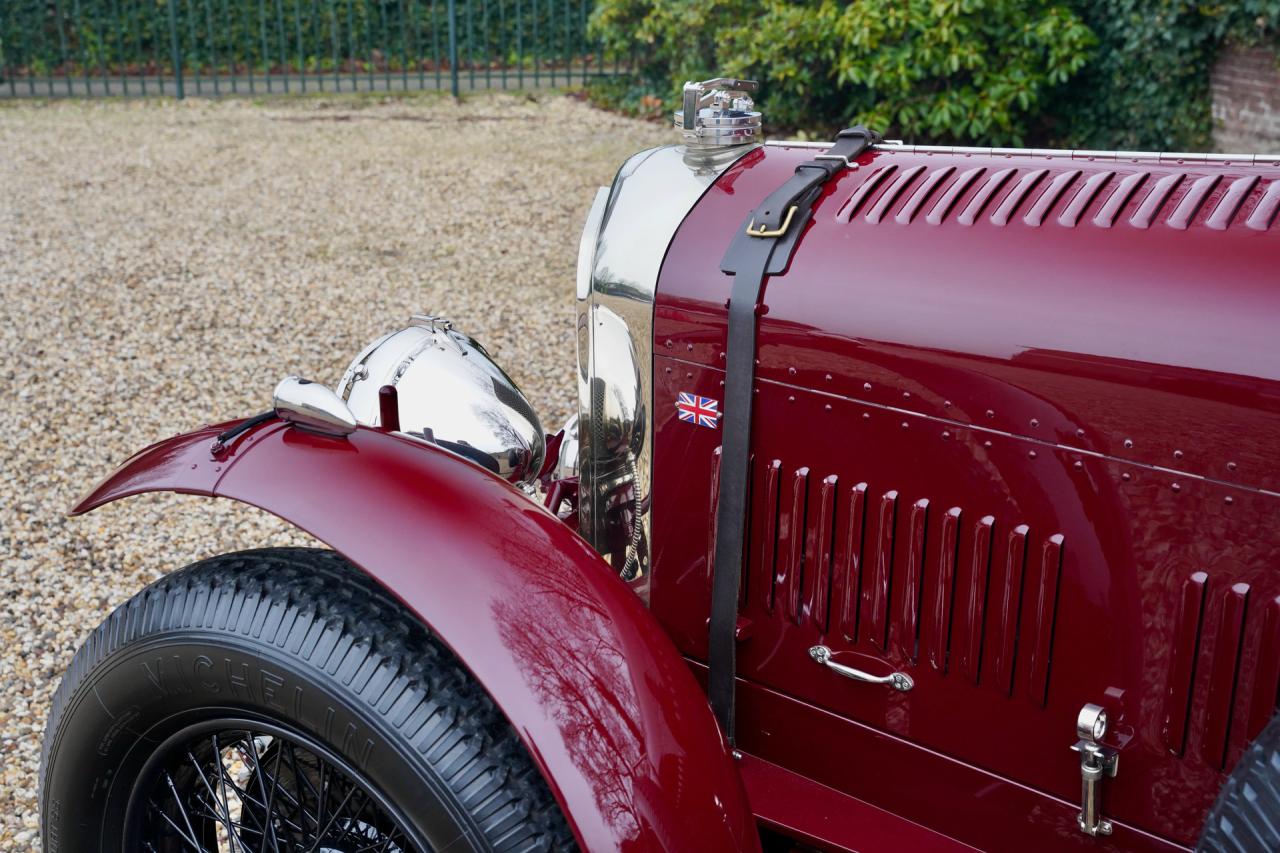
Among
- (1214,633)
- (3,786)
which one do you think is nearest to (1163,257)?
(1214,633)

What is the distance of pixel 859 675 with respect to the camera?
1.67 metres

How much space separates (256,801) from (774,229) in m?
1.16

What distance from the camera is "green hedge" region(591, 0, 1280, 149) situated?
772 cm

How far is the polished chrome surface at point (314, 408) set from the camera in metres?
1.66

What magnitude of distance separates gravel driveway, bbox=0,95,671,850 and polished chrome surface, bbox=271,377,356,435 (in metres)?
1.41

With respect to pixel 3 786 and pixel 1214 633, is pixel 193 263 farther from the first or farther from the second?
pixel 1214 633

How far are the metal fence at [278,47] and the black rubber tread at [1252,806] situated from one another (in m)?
11.5

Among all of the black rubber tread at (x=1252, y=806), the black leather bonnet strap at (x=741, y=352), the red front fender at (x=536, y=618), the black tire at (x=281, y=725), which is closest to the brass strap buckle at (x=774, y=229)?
the black leather bonnet strap at (x=741, y=352)

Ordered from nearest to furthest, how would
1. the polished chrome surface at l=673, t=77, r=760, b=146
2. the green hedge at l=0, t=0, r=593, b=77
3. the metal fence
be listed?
the polished chrome surface at l=673, t=77, r=760, b=146 < the metal fence < the green hedge at l=0, t=0, r=593, b=77

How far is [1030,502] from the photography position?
4.78 feet

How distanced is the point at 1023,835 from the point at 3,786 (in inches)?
88.6

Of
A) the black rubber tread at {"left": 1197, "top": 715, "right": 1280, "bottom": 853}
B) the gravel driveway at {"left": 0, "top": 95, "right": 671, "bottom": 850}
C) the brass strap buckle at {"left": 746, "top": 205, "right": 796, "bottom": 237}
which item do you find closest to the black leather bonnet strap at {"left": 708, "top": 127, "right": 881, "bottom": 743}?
the brass strap buckle at {"left": 746, "top": 205, "right": 796, "bottom": 237}

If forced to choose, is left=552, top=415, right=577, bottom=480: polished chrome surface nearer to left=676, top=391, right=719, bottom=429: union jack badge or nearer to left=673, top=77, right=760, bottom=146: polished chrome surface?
left=676, top=391, right=719, bottom=429: union jack badge

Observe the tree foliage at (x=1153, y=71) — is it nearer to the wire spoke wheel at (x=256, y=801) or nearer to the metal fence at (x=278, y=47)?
the metal fence at (x=278, y=47)
